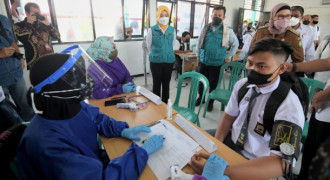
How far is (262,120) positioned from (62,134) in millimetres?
1176

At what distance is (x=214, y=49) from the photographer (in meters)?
2.80

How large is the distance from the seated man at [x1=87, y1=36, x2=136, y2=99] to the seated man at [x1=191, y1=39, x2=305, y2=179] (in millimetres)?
1197

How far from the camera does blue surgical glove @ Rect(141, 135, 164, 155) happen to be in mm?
980

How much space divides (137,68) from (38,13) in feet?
8.90

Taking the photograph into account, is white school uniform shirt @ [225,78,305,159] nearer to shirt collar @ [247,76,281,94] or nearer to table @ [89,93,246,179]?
shirt collar @ [247,76,281,94]

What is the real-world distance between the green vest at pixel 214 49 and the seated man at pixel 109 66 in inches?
57.9

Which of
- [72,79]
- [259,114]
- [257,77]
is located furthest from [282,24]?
[72,79]

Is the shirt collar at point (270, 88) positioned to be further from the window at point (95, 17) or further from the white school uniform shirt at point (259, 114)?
the window at point (95, 17)

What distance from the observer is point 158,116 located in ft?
4.73

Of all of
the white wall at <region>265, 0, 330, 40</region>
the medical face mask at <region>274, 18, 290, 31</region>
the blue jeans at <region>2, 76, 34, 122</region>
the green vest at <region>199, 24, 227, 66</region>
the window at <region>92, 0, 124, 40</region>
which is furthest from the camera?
the white wall at <region>265, 0, 330, 40</region>

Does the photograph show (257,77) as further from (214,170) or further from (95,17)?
(95,17)

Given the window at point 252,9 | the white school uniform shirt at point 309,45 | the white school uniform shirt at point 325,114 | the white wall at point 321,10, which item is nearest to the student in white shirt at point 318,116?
the white school uniform shirt at point 325,114

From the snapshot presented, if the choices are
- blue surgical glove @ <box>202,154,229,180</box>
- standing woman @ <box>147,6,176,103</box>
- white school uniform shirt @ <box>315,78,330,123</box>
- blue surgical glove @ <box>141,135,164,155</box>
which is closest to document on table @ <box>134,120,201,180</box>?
blue surgical glove @ <box>141,135,164,155</box>

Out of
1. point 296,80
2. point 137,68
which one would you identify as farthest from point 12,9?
point 296,80
